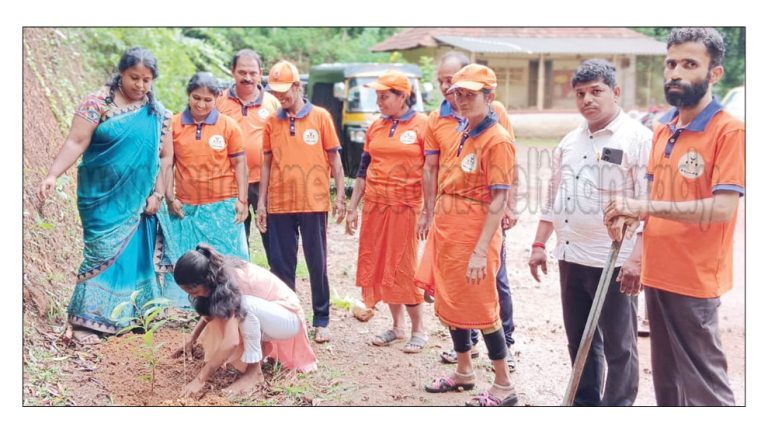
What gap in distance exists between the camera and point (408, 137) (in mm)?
4789

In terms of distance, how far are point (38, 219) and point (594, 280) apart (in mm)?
3741

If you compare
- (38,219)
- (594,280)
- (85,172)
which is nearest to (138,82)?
(85,172)

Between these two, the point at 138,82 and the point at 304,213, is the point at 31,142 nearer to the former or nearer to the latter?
the point at 138,82

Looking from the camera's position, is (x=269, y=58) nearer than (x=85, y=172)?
No

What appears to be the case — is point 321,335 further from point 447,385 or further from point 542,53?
point 542,53

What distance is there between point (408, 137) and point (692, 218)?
2.08 metres

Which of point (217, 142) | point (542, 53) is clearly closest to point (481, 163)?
point (217, 142)

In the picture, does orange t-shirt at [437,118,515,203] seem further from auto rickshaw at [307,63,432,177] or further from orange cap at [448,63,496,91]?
auto rickshaw at [307,63,432,177]

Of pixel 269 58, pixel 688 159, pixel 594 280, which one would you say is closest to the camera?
pixel 688 159

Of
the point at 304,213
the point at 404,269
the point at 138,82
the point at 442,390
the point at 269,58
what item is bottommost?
the point at 442,390

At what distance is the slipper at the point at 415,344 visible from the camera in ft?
16.0

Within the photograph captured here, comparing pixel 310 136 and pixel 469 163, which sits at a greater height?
pixel 310 136

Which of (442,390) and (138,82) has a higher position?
(138,82)

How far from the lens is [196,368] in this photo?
441 cm
